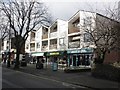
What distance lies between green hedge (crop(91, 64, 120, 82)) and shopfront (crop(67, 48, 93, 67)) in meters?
15.8

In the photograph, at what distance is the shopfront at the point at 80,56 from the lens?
143 feet

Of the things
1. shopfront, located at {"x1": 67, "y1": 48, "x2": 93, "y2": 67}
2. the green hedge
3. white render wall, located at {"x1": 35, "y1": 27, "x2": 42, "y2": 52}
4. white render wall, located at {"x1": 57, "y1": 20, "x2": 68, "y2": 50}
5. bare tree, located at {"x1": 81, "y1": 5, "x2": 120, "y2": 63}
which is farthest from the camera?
white render wall, located at {"x1": 35, "y1": 27, "x2": 42, "y2": 52}

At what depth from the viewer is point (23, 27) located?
41.8m

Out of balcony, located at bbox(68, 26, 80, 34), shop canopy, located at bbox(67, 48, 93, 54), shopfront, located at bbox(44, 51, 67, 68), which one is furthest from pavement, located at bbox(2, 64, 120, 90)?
shopfront, located at bbox(44, 51, 67, 68)

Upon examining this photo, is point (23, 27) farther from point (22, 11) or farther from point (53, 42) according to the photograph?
point (53, 42)

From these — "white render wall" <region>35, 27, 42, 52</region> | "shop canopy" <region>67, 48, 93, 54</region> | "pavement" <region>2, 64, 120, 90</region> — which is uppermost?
"white render wall" <region>35, 27, 42, 52</region>

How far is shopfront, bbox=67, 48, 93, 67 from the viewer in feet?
143

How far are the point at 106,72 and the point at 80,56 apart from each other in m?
22.0

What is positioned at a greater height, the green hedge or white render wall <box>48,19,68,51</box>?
white render wall <box>48,19,68,51</box>

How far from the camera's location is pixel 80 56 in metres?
46.5

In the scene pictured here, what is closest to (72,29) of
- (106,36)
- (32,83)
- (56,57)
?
(56,57)

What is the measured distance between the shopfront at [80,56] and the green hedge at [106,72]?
52.0 ft

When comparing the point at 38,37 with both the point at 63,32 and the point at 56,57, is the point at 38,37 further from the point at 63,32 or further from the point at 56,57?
the point at 63,32

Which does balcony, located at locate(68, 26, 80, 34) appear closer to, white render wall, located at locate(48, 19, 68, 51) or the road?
white render wall, located at locate(48, 19, 68, 51)
